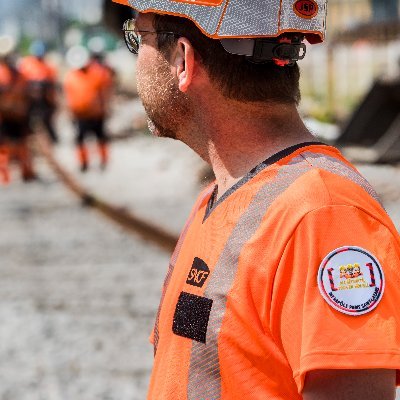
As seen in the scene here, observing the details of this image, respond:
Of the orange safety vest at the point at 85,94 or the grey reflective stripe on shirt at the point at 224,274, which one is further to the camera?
the orange safety vest at the point at 85,94

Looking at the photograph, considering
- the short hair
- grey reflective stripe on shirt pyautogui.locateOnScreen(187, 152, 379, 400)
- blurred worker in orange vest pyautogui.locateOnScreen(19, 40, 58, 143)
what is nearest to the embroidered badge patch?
grey reflective stripe on shirt pyautogui.locateOnScreen(187, 152, 379, 400)

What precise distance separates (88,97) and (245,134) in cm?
1616

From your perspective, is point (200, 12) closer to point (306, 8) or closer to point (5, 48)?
point (306, 8)

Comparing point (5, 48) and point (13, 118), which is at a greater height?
point (5, 48)

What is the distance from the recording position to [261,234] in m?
1.66

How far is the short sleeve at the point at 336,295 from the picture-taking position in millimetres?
1530

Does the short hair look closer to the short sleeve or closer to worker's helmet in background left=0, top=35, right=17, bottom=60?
the short sleeve

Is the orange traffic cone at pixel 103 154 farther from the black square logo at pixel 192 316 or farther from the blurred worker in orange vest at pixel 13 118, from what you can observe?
the black square logo at pixel 192 316

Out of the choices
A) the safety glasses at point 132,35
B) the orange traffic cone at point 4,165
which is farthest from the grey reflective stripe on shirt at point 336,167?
the orange traffic cone at point 4,165

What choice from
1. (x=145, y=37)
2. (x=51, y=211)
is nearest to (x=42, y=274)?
(x=51, y=211)

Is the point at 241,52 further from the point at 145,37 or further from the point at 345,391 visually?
the point at 345,391

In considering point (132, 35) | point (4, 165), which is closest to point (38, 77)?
point (4, 165)

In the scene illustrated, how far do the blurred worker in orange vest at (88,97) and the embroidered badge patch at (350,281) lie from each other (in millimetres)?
16261

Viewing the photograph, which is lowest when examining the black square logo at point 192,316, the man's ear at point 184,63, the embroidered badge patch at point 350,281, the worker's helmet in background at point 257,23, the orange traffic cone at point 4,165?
the orange traffic cone at point 4,165
